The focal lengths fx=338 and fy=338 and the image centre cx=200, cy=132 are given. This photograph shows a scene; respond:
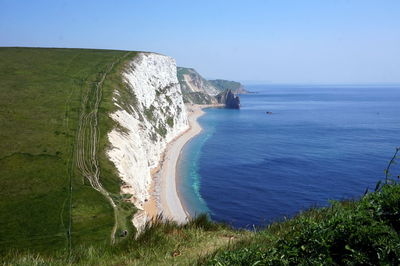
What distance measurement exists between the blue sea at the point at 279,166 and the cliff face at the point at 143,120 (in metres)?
7.57

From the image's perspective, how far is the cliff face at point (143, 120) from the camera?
50.8 m

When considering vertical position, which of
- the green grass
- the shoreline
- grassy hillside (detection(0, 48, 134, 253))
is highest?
the green grass

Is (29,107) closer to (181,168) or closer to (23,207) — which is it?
(23,207)

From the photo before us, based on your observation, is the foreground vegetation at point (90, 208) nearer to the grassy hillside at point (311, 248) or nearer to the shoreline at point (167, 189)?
the grassy hillside at point (311, 248)

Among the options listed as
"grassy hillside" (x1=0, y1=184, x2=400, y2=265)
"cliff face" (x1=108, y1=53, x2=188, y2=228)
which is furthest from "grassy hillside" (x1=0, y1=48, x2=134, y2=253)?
"grassy hillside" (x1=0, y1=184, x2=400, y2=265)

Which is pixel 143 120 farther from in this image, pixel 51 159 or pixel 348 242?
pixel 348 242

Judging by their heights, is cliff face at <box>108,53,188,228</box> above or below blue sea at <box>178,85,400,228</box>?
above

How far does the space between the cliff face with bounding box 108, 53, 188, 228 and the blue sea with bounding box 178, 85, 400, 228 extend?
757 cm

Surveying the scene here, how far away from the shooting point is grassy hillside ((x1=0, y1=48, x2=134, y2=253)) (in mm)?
33250

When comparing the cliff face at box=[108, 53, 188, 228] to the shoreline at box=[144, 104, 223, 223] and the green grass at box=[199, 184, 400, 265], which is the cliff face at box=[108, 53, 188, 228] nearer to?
the shoreline at box=[144, 104, 223, 223]

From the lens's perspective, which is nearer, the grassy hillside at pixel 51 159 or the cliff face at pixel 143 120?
the grassy hillside at pixel 51 159

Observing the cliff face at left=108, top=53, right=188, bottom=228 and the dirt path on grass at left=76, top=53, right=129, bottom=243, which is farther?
the cliff face at left=108, top=53, right=188, bottom=228

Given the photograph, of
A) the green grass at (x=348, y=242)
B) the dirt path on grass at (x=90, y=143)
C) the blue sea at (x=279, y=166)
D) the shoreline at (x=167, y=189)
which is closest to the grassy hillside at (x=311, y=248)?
the green grass at (x=348, y=242)

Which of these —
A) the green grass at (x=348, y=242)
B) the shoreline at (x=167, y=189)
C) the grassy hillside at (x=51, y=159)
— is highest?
the green grass at (x=348, y=242)
